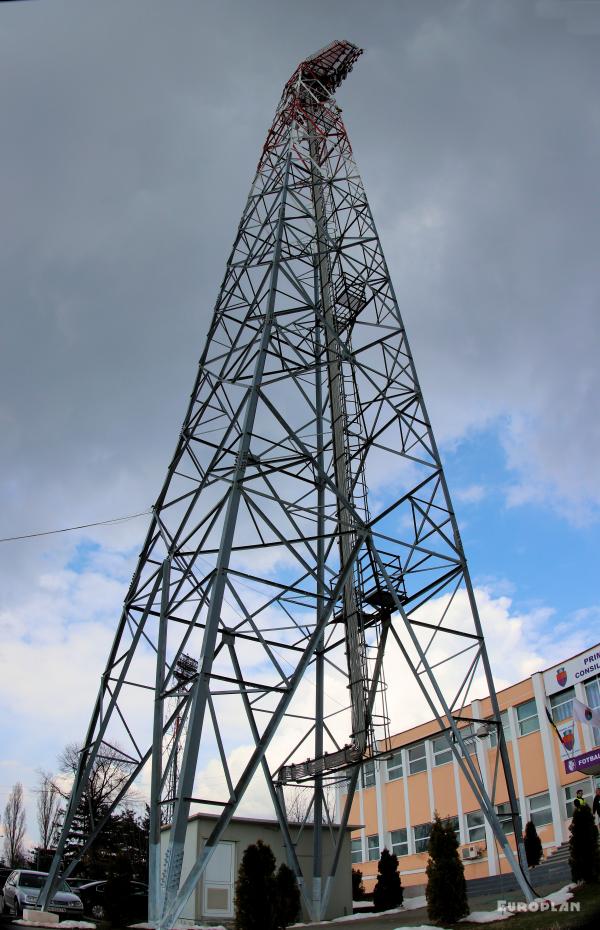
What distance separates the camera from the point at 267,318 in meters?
15.3

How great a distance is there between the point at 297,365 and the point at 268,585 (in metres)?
5.23

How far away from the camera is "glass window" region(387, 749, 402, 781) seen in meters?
32.7

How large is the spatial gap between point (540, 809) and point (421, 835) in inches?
277

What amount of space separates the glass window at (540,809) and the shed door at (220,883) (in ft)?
43.2

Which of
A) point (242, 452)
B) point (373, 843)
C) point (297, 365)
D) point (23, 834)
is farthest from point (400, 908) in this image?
point (23, 834)

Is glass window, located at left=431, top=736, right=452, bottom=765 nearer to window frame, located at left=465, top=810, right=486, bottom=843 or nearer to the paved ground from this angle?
window frame, located at left=465, top=810, right=486, bottom=843

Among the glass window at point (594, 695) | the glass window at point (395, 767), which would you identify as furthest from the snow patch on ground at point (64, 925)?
the glass window at point (395, 767)

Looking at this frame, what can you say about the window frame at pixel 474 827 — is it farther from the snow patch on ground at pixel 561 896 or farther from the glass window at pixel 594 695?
the snow patch on ground at pixel 561 896

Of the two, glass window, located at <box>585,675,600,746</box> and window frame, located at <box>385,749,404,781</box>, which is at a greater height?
glass window, located at <box>585,675,600,746</box>

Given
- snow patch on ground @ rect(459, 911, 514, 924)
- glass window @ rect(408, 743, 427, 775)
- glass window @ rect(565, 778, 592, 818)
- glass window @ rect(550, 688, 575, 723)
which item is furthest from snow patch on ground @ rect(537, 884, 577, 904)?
glass window @ rect(408, 743, 427, 775)

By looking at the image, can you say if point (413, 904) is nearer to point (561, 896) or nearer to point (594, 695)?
point (561, 896)

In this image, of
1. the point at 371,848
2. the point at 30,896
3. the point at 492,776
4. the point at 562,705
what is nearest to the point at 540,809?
the point at 492,776

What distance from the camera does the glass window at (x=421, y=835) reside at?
98.1ft

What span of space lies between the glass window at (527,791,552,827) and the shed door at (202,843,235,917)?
13.2 m
